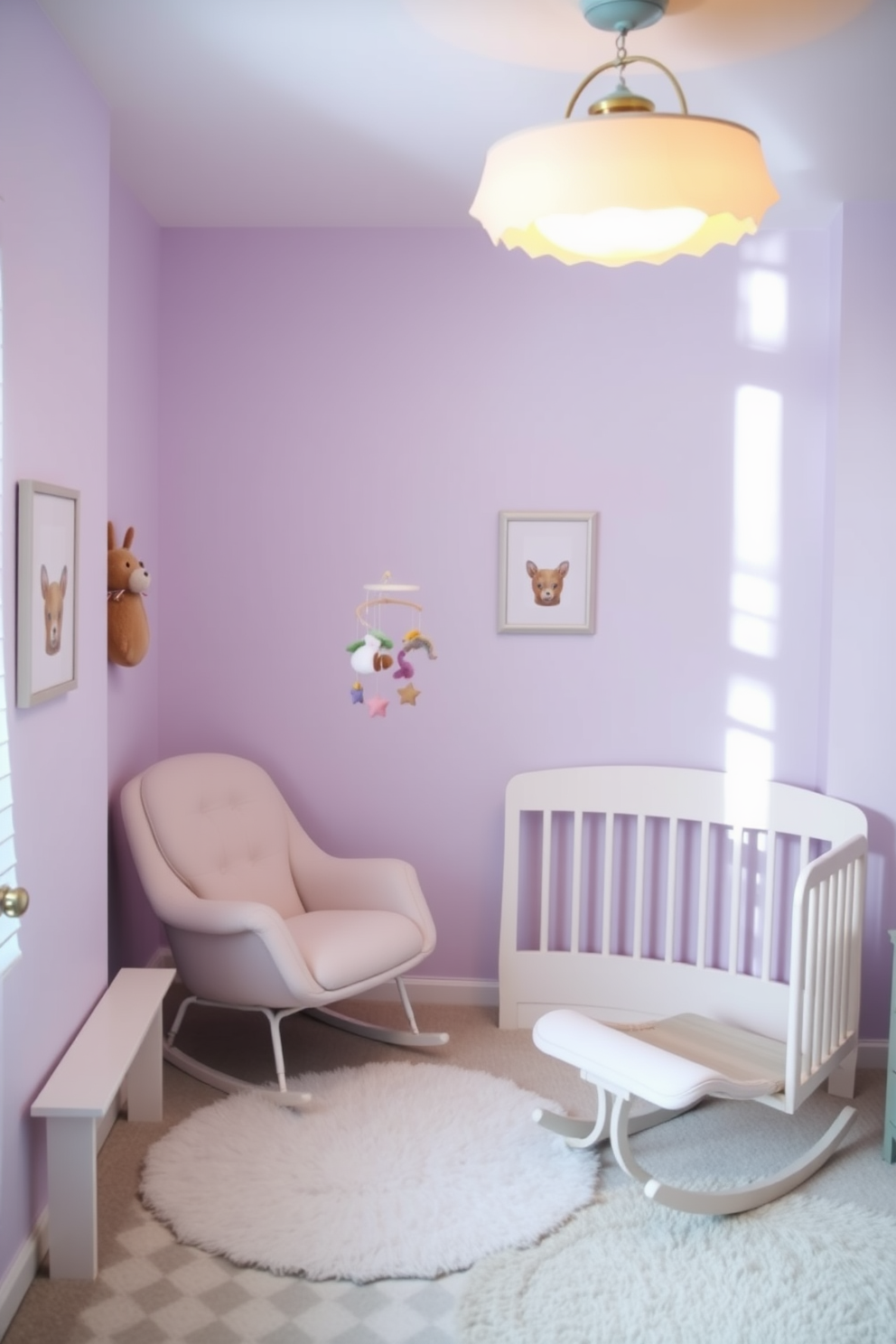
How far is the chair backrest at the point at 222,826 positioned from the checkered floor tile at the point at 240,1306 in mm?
1064

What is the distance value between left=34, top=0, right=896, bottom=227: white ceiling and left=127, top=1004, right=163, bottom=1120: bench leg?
209 centimetres

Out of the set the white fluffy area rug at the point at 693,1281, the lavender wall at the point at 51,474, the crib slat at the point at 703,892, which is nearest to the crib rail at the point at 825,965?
the white fluffy area rug at the point at 693,1281

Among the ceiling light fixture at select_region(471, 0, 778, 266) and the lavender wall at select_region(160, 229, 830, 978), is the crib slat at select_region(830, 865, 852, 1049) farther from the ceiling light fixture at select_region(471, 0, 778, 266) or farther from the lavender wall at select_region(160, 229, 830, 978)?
Answer: the ceiling light fixture at select_region(471, 0, 778, 266)

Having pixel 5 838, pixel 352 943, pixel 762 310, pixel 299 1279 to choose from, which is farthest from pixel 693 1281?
pixel 762 310

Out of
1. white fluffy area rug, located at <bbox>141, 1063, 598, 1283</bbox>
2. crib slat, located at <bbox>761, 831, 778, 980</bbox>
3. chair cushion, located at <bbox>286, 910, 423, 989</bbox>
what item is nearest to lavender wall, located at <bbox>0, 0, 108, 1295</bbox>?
white fluffy area rug, located at <bbox>141, 1063, 598, 1283</bbox>

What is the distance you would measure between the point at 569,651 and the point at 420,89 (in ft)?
5.39

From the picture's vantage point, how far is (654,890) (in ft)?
12.0

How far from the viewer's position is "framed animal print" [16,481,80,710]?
219 centimetres

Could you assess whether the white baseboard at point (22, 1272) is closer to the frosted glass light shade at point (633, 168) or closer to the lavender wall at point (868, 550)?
the frosted glass light shade at point (633, 168)

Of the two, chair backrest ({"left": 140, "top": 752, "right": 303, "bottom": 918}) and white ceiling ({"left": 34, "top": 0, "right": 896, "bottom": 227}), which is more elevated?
white ceiling ({"left": 34, "top": 0, "right": 896, "bottom": 227})

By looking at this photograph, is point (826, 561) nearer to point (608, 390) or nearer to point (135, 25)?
point (608, 390)

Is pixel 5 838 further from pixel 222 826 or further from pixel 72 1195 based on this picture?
pixel 222 826

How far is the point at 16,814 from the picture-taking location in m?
2.19

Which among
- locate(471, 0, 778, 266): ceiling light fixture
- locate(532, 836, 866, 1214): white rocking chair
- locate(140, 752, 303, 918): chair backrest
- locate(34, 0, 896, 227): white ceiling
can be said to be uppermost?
locate(34, 0, 896, 227): white ceiling
